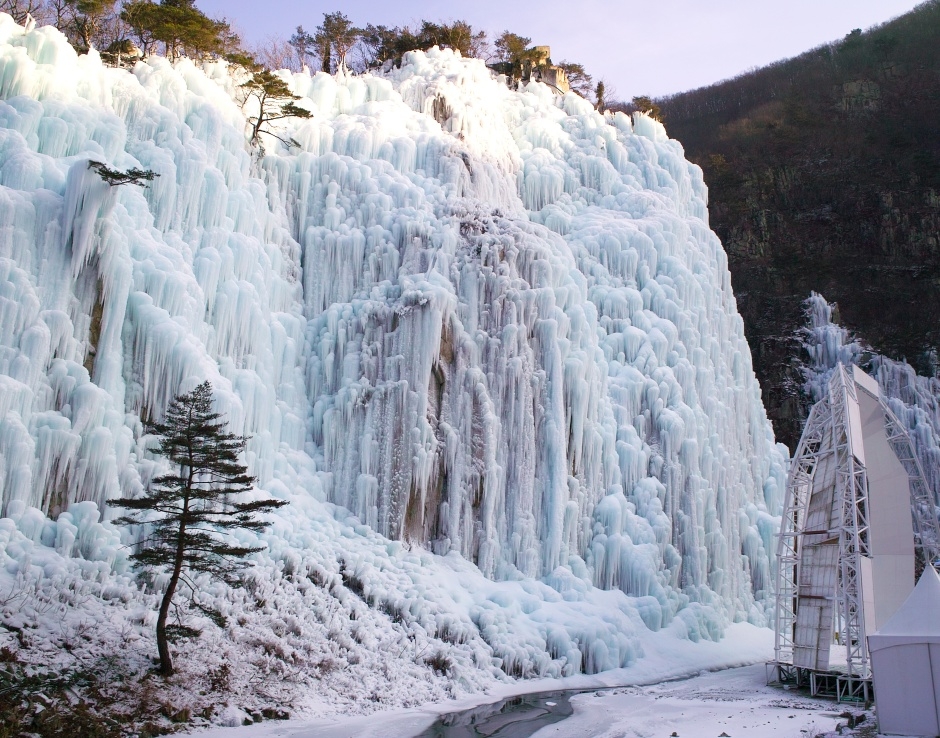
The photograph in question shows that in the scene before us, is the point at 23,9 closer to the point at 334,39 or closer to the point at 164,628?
the point at 334,39

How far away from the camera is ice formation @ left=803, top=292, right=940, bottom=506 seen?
28.3 m

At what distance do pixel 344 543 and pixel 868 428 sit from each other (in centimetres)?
1233

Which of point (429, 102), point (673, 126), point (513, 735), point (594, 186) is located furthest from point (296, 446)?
point (673, 126)

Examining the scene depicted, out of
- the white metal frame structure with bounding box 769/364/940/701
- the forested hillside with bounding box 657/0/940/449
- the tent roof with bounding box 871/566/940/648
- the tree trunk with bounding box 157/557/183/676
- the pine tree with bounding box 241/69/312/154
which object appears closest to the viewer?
the tent roof with bounding box 871/566/940/648

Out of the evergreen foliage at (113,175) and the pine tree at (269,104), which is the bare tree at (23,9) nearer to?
the pine tree at (269,104)

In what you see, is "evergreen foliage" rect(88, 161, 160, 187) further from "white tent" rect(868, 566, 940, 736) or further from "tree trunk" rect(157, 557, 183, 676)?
"white tent" rect(868, 566, 940, 736)

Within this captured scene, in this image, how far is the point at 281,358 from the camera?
1875 centimetres

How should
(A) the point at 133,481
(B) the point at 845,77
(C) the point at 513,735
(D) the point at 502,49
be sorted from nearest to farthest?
(C) the point at 513,735 < (A) the point at 133,481 < (D) the point at 502,49 < (B) the point at 845,77

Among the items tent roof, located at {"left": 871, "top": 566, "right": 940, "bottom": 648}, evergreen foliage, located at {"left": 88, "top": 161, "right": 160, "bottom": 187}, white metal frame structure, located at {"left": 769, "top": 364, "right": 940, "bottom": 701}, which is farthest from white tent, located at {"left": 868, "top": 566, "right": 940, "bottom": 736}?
evergreen foliage, located at {"left": 88, "top": 161, "right": 160, "bottom": 187}

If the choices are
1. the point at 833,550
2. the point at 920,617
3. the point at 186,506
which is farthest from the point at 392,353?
the point at 920,617

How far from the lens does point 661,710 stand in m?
13.9

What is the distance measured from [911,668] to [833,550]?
7.08 metres

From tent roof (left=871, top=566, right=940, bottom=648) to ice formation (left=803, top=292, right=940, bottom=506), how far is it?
18.6 m

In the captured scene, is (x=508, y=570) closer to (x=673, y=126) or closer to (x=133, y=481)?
(x=133, y=481)
